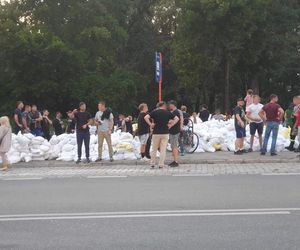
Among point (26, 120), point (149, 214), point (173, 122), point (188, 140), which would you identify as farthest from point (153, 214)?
point (26, 120)

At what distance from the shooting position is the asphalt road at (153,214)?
6629 mm

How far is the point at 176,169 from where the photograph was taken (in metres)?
14.4

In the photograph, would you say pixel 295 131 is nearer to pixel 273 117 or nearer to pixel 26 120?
pixel 273 117

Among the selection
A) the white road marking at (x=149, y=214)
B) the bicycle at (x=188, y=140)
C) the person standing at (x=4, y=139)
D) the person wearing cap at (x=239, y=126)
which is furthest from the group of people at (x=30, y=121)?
A: the white road marking at (x=149, y=214)

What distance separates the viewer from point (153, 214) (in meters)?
8.26

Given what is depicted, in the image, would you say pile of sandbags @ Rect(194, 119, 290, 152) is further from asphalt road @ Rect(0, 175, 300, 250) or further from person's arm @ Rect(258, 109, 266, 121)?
asphalt road @ Rect(0, 175, 300, 250)

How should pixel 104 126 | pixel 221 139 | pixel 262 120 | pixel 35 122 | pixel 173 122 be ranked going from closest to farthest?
pixel 173 122
pixel 104 126
pixel 262 120
pixel 221 139
pixel 35 122

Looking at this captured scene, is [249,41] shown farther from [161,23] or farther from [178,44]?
[161,23]

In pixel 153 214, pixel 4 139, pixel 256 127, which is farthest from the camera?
pixel 256 127

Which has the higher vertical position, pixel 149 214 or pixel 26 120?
pixel 26 120

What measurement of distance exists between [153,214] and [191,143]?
9.84 m

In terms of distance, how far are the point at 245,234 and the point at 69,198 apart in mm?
4001

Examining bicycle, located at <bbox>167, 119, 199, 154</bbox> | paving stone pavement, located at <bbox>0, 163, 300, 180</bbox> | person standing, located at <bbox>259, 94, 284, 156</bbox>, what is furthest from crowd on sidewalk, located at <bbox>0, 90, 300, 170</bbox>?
paving stone pavement, located at <bbox>0, 163, 300, 180</bbox>

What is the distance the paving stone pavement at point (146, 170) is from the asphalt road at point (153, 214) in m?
1.33
